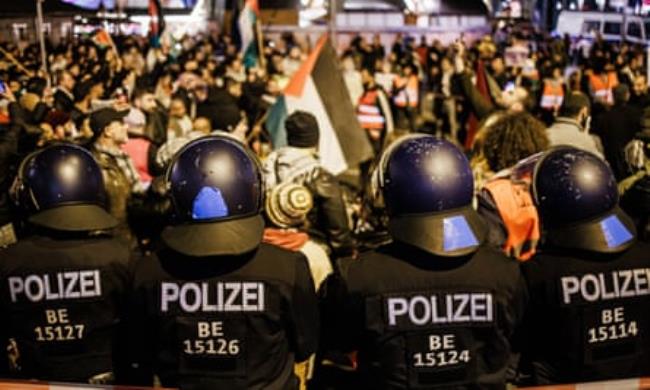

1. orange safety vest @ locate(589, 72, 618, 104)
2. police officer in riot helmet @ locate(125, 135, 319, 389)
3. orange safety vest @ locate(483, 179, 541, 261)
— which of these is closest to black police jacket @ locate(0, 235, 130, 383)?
police officer in riot helmet @ locate(125, 135, 319, 389)

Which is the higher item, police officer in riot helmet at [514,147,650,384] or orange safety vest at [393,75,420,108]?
police officer in riot helmet at [514,147,650,384]

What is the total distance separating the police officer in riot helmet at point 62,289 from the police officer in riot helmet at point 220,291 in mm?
330

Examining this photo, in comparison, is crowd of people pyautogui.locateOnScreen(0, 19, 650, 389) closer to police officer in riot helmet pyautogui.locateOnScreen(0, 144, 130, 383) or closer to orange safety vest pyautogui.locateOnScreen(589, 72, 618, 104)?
police officer in riot helmet pyautogui.locateOnScreen(0, 144, 130, 383)

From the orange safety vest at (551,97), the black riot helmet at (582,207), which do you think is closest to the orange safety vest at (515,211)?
the black riot helmet at (582,207)

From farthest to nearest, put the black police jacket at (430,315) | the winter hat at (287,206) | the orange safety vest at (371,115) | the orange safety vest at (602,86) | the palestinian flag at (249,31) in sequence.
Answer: the palestinian flag at (249,31)
the orange safety vest at (602,86)
the orange safety vest at (371,115)
the winter hat at (287,206)
the black police jacket at (430,315)

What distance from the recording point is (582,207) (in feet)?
10.4

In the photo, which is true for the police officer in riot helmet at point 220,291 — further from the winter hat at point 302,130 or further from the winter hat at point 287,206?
the winter hat at point 302,130

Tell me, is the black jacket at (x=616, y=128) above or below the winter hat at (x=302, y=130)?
below

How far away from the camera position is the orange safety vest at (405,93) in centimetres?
1270

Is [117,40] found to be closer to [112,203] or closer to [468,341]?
[112,203]

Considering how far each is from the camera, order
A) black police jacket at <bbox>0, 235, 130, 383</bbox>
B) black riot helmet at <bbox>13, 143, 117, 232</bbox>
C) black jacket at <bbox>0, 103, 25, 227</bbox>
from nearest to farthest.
A: black police jacket at <bbox>0, 235, 130, 383</bbox>, black riot helmet at <bbox>13, 143, 117, 232</bbox>, black jacket at <bbox>0, 103, 25, 227</bbox>

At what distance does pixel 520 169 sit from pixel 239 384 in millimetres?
2162

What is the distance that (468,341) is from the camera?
2955 millimetres

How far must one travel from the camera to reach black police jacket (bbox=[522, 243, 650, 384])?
3.08 m
